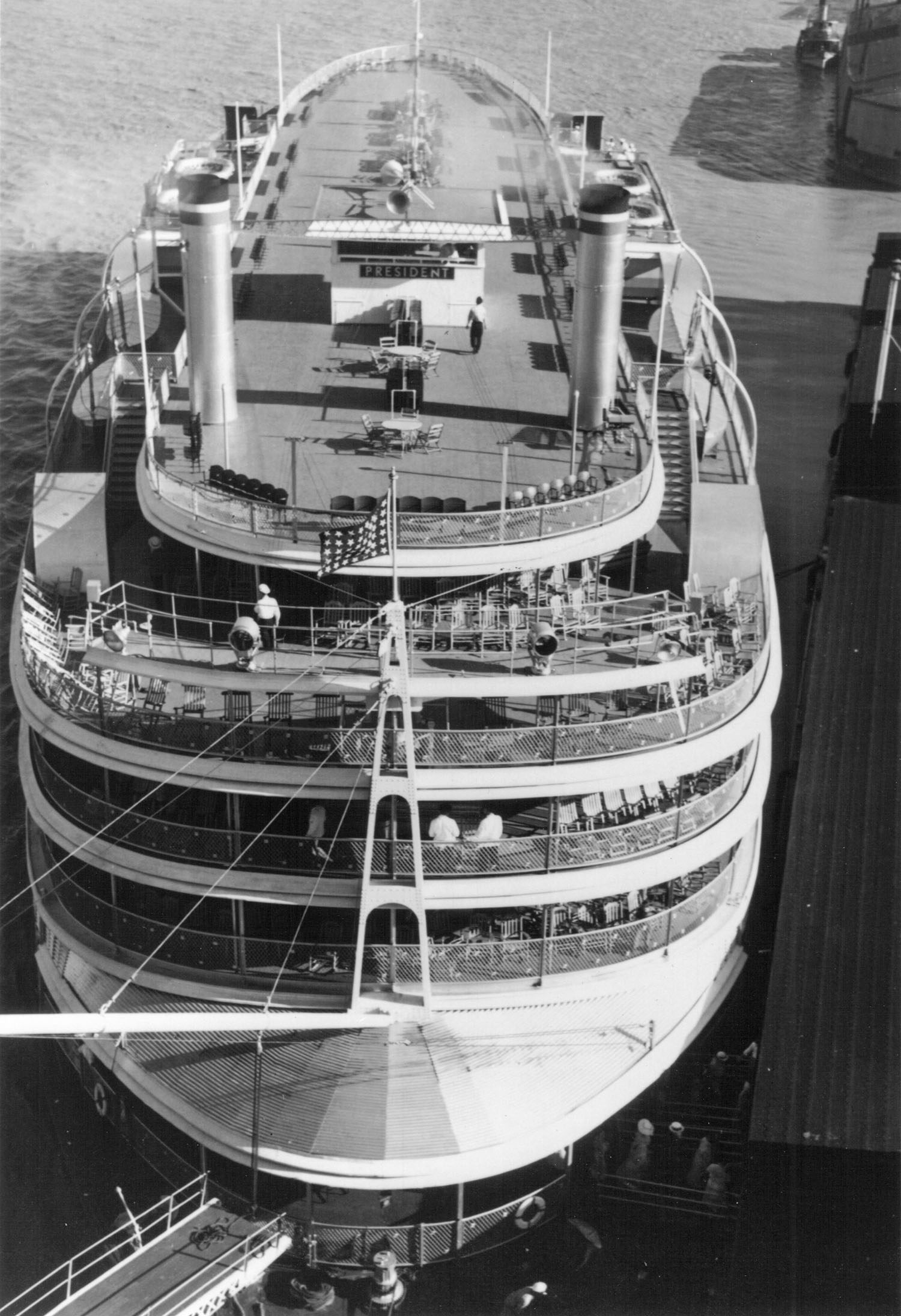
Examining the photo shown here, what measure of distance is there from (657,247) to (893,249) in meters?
13.7

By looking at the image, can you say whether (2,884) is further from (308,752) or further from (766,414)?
(766,414)

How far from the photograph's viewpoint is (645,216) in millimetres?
49531

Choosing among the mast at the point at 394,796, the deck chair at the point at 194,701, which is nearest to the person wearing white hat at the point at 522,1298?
the mast at the point at 394,796

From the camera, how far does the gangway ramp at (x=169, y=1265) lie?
937 inches

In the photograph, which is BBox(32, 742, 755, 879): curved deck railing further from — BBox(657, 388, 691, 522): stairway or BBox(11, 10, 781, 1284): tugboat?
BBox(657, 388, 691, 522): stairway

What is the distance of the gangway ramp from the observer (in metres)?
23.8

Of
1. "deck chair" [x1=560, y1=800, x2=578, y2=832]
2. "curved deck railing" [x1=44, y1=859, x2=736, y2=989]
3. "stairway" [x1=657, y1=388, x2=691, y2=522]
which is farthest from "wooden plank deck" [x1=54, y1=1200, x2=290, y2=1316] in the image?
"stairway" [x1=657, y1=388, x2=691, y2=522]

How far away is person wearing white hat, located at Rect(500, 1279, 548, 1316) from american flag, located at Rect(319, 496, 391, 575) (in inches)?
463

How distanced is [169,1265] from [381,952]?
562cm

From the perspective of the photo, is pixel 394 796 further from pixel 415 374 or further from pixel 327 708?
pixel 415 374

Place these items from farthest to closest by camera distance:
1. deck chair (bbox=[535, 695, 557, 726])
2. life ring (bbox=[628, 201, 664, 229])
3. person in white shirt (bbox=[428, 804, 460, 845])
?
life ring (bbox=[628, 201, 664, 229])
deck chair (bbox=[535, 695, 557, 726])
person in white shirt (bbox=[428, 804, 460, 845])

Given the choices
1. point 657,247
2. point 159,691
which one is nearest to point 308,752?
point 159,691

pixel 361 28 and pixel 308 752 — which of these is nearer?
pixel 308 752

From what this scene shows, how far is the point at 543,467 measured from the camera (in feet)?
107
